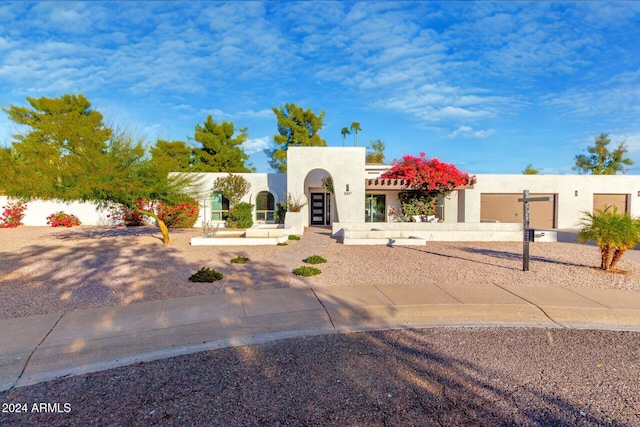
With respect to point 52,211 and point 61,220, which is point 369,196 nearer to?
point 61,220

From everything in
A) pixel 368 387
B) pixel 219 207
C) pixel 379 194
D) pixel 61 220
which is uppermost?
pixel 379 194

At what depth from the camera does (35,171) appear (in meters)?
10.9

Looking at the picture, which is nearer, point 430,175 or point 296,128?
point 430,175

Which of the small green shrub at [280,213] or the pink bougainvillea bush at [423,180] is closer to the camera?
the pink bougainvillea bush at [423,180]

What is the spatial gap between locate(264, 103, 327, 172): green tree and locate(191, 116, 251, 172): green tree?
12.8 feet

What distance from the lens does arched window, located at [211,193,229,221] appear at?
2133 centimetres

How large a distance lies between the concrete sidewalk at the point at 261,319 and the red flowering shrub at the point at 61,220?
19.5 m

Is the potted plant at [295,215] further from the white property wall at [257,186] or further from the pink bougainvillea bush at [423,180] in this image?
the pink bougainvillea bush at [423,180]

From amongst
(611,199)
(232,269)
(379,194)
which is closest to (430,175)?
(379,194)

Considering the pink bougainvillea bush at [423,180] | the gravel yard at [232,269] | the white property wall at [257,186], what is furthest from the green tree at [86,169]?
the pink bougainvillea bush at [423,180]

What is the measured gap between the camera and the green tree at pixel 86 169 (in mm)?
10547

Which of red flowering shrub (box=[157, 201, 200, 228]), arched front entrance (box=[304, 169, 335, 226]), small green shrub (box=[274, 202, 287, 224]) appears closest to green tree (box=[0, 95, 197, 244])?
red flowering shrub (box=[157, 201, 200, 228])

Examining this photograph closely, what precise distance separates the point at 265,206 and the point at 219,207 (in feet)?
9.20

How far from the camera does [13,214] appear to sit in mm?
21297
